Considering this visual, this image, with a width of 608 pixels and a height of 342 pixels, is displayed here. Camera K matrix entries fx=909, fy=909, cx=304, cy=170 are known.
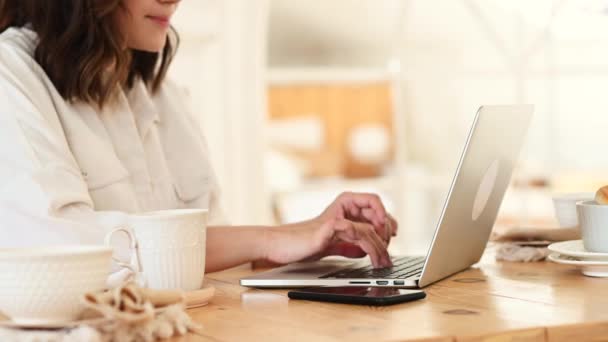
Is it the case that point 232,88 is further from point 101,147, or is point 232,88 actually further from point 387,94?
point 101,147

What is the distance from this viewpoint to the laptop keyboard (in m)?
1.29

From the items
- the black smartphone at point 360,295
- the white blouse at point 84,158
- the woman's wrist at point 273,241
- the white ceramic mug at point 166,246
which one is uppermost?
the white blouse at point 84,158

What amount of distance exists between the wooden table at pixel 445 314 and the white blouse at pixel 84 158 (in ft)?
0.90

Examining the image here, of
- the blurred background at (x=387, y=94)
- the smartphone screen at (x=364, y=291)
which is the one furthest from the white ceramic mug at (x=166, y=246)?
the blurred background at (x=387, y=94)

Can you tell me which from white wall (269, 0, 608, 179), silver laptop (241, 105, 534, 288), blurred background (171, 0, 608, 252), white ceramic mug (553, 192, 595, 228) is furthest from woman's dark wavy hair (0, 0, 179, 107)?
white wall (269, 0, 608, 179)

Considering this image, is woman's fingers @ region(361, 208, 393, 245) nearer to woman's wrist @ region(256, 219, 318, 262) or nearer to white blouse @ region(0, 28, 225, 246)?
woman's wrist @ region(256, 219, 318, 262)

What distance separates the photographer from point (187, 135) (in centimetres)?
186

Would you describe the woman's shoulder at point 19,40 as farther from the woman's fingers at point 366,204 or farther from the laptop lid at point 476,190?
the laptop lid at point 476,190

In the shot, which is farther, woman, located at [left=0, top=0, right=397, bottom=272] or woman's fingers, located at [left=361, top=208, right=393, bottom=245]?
woman's fingers, located at [left=361, top=208, right=393, bottom=245]

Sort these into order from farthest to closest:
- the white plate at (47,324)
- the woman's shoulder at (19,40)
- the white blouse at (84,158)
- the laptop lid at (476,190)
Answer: the woman's shoulder at (19,40) < the white blouse at (84,158) < the laptop lid at (476,190) < the white plate at (47,324)

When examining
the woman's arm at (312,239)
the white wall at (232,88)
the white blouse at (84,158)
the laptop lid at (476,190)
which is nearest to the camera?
the laptop lid at (476,190)

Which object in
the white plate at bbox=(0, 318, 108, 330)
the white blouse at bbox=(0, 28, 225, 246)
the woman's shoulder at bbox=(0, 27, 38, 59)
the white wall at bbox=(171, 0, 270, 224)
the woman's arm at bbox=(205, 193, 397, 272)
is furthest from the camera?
the white wall at bbox=(171, 0, 270, 224)

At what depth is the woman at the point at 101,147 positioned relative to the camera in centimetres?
135

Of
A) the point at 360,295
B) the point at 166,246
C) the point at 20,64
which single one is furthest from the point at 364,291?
the point at 20,64
